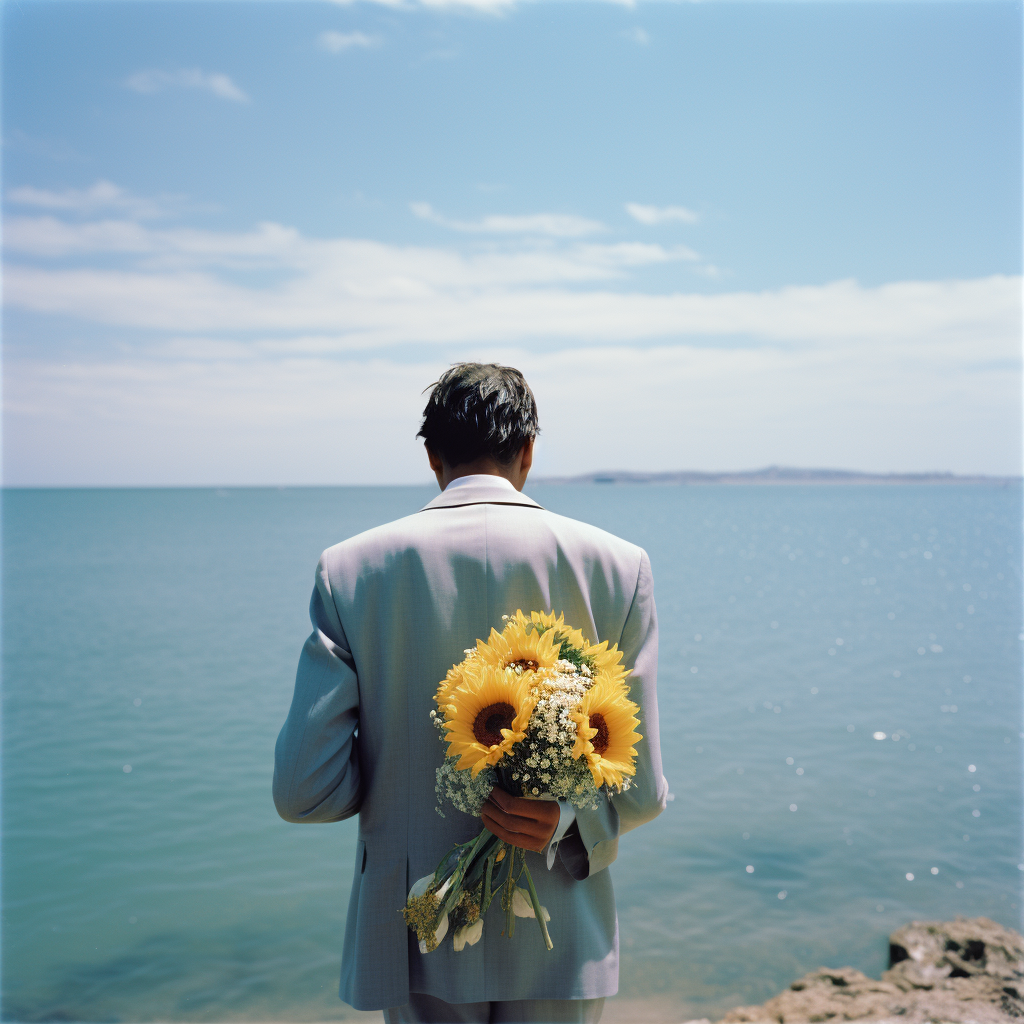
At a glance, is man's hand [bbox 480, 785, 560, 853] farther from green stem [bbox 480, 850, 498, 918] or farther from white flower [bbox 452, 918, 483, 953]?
white flower [bbox 452, 918, 483, 953]

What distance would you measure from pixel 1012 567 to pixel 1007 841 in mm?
42046

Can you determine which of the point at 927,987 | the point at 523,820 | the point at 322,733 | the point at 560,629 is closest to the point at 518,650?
the point at 560,629

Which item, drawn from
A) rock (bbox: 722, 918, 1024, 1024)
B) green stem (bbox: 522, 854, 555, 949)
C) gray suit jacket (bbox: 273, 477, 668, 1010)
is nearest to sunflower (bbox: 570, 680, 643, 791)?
gray suit jacket (bbox: 273, 477, 668, 1010)

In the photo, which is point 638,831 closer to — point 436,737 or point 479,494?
point 436,737

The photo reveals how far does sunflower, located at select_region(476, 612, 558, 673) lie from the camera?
1.78 metres

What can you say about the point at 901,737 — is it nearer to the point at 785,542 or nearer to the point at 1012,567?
the point at 1012,567

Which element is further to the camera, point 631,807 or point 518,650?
point 631,807

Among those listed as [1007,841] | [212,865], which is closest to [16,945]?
[212,865]

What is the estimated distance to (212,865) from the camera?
363 inches

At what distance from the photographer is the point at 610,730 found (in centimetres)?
179

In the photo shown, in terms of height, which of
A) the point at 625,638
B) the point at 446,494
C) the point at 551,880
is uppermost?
the point at 446,494

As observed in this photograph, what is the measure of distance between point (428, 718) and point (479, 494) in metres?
0.56

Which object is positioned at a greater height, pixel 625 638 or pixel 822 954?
pixel 625 638

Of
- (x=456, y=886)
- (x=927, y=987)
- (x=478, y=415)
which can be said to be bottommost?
(x=927, y=987)
